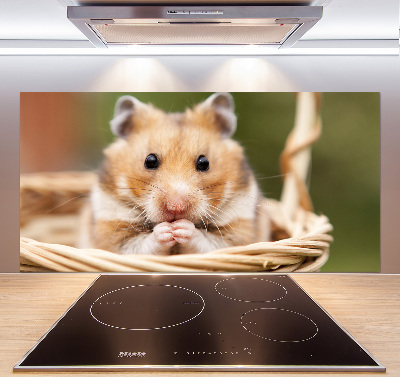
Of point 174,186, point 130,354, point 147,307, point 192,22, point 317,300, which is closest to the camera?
point 130,354

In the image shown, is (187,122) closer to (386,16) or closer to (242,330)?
(386,16)

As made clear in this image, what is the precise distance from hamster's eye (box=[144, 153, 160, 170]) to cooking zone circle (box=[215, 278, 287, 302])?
0.53 metres

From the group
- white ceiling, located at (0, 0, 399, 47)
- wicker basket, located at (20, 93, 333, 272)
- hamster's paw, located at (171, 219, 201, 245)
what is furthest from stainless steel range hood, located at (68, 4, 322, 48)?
hamster's paw, located at (171, 219, 201, 245)

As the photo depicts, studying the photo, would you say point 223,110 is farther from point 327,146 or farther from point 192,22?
point 192,22

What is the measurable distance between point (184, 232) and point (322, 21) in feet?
2.99

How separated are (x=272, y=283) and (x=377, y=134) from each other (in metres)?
0.77

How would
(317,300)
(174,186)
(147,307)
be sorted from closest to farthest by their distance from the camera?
(147,307) → (317,300) → (174,186)

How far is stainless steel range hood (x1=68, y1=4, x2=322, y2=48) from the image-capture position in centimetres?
89

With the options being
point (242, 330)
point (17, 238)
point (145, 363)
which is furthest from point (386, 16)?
point (17, 238)

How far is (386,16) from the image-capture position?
1.18m

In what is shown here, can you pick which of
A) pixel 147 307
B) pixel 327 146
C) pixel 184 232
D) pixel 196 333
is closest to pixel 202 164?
pixel 184 232

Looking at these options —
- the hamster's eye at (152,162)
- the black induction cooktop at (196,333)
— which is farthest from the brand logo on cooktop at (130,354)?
the hamster's eye at (152,162)

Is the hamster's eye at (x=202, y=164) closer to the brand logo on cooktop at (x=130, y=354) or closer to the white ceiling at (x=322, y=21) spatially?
the white ceiling at (x=322, y=21)

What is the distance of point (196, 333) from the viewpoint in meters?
0.90
